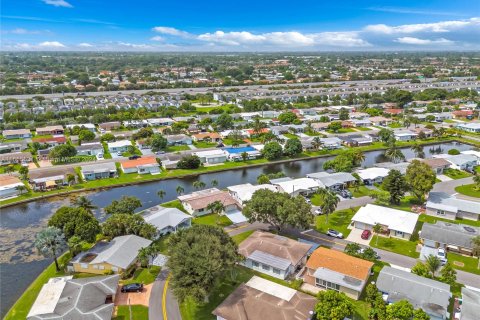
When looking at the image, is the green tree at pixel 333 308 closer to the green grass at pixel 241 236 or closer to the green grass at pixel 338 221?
the green grass at pixel 241 236

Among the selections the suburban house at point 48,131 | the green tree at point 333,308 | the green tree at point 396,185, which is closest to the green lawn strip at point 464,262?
the green tree at point 396,185

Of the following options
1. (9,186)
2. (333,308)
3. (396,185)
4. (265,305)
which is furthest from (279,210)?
(9,186)

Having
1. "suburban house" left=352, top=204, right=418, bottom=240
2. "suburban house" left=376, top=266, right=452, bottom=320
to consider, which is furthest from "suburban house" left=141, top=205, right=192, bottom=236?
"suburban house" left=376, top=266, right=452, bottom=320

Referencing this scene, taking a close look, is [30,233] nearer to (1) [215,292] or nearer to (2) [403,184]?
(1) [215,292]

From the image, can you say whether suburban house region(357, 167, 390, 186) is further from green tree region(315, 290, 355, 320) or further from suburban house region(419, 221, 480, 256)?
green tree region(315, 290, 355, 320)

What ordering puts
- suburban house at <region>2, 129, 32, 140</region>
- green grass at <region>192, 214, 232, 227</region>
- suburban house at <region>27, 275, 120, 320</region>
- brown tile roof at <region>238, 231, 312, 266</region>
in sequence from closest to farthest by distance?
1. suburban house at <region>27, 275, 120, 320</region>
2. brown tile roof at <region>238, 231, 312, 266</region>
3. green grass at <region>192, 214, 232, 227</region>
4. suburban house at <region>2, 129, 32, 140</region>

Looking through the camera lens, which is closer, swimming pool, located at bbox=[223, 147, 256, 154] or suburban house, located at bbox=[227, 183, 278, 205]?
suburban house, located at bbox=[227, 183, 278, 205]
